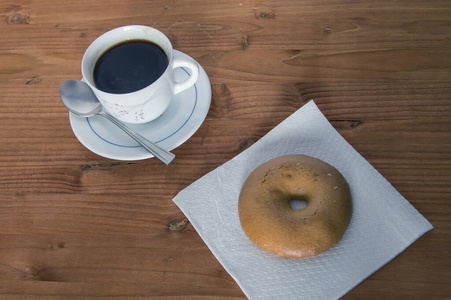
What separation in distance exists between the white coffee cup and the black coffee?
0.4 inches

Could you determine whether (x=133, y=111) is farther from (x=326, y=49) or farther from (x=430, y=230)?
(x=430, y=230)

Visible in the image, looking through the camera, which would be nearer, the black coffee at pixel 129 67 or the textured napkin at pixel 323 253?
the textured napkin at pixel 323 253

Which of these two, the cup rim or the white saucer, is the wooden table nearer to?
the white saucer

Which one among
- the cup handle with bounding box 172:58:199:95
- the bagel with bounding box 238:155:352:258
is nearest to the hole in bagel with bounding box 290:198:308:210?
the bagel with bounding box 238:155:352:258

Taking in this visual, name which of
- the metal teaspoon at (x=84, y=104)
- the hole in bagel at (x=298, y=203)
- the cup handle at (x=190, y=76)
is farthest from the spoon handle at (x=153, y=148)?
the hole in bagel at (x=298, y=203)

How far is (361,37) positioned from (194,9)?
409 mm

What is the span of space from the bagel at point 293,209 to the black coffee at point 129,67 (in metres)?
0.27

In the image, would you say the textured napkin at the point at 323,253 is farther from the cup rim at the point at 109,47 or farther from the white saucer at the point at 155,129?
the cup rim at the point at 109,47

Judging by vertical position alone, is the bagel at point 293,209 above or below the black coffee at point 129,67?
below

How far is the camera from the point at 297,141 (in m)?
0.77

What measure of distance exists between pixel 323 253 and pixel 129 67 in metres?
0.50

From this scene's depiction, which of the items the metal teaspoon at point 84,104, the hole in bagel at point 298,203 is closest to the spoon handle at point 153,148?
the metal teaspoon at point 84,104

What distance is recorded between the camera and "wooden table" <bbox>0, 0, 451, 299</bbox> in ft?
2.22

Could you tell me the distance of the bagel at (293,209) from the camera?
2.06 feet
